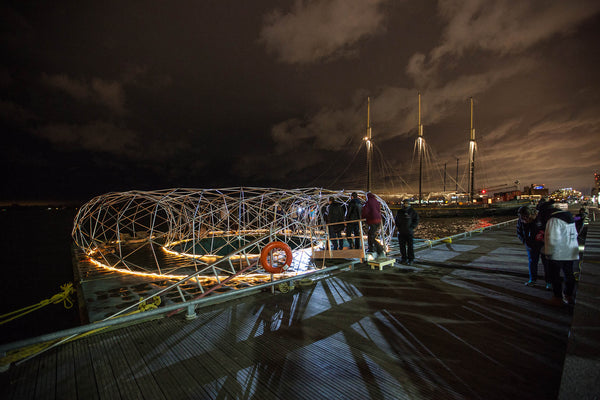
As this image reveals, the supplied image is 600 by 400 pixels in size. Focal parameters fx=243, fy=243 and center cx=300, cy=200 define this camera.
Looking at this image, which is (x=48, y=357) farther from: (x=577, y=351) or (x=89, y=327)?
→ (x=577, y=351)

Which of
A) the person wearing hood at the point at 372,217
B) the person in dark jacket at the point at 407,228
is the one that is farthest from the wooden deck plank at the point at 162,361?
the person in dark jacket at the point at 407,228

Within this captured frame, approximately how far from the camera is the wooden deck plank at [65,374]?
236cm

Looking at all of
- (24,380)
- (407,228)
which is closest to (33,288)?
(24,380)

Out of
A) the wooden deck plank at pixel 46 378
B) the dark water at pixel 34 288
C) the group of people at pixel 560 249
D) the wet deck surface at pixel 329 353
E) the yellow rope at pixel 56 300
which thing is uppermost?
the group of people at pixel 560 249

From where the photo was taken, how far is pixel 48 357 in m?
2.86

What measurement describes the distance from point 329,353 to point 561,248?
13.5 feet

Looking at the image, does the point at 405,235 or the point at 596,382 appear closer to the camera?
the point at 596,382

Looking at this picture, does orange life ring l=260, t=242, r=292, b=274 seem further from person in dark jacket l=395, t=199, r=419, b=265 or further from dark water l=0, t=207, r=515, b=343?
dark water l=0, t=207, r=515, b=343

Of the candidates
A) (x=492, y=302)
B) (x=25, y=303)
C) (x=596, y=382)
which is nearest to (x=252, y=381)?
(x=596, y=382)

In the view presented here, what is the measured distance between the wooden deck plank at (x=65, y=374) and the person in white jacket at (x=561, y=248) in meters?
6.49

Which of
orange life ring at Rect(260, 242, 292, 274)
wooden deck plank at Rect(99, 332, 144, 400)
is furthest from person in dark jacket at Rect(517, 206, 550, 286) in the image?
wooden deck plank at Rect(99, 332, 144, 400)

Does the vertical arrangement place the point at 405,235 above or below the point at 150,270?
above

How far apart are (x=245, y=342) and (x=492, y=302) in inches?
161

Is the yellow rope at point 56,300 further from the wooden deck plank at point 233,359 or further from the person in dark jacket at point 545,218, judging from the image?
the person in dark jacket at point 545,218
